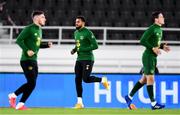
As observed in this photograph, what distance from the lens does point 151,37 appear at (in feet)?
36.1

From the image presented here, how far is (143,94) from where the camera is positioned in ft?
43.4

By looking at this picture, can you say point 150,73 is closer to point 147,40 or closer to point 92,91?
point 147,40

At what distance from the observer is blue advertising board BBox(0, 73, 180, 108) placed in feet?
43.4

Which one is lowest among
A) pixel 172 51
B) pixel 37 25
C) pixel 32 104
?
pixel 32 104

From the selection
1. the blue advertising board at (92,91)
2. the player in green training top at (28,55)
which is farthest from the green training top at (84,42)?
the blue advertising board at (92,91)

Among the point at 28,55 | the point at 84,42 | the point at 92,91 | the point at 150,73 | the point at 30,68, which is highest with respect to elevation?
the point at 84,42

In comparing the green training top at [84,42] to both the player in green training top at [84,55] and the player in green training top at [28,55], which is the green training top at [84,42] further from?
the player in green training top at [28,55]

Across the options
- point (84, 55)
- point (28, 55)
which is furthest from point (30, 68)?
point (84, 55)

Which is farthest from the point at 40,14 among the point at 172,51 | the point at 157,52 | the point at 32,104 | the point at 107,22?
the point at 107,22

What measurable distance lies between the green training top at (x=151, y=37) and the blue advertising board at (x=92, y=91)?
7.69ft

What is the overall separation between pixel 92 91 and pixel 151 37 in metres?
2.71

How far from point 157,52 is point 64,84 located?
10.0ft

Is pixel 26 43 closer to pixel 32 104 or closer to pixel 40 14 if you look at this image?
pixel 40 14

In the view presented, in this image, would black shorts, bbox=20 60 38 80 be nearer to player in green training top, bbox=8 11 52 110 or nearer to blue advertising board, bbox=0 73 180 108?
player in green training top, bbox=8 11 52 110
